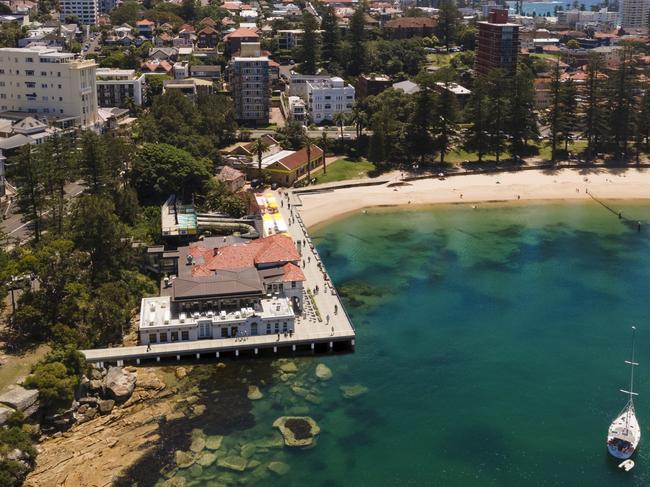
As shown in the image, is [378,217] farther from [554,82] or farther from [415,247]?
[554,82]

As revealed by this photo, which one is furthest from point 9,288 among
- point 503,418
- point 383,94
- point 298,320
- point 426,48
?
point 426,48

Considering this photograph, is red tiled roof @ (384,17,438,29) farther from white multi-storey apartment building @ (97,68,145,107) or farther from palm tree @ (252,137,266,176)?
palm tree @ (252,137,266,176)

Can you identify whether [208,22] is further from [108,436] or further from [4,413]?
[4,413]

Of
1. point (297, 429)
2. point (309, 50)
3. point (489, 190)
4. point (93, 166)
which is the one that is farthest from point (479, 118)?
point (297, 429)

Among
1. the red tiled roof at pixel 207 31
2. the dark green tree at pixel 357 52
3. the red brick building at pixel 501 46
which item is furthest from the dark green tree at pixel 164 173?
the red tiled roof at pixel 207 31

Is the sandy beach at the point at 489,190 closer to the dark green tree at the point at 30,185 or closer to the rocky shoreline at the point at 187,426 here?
the dark green tree at the point at 30,185

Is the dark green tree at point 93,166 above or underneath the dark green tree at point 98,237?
above

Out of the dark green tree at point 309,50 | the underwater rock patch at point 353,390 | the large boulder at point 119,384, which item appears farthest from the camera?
the dark green tree at point 309,50

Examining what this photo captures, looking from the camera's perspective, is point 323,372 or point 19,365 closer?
point 19,365

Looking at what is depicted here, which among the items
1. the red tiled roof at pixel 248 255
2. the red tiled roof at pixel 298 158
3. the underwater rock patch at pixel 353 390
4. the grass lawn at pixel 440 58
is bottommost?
the underwater rock patch at pixel 353 390
